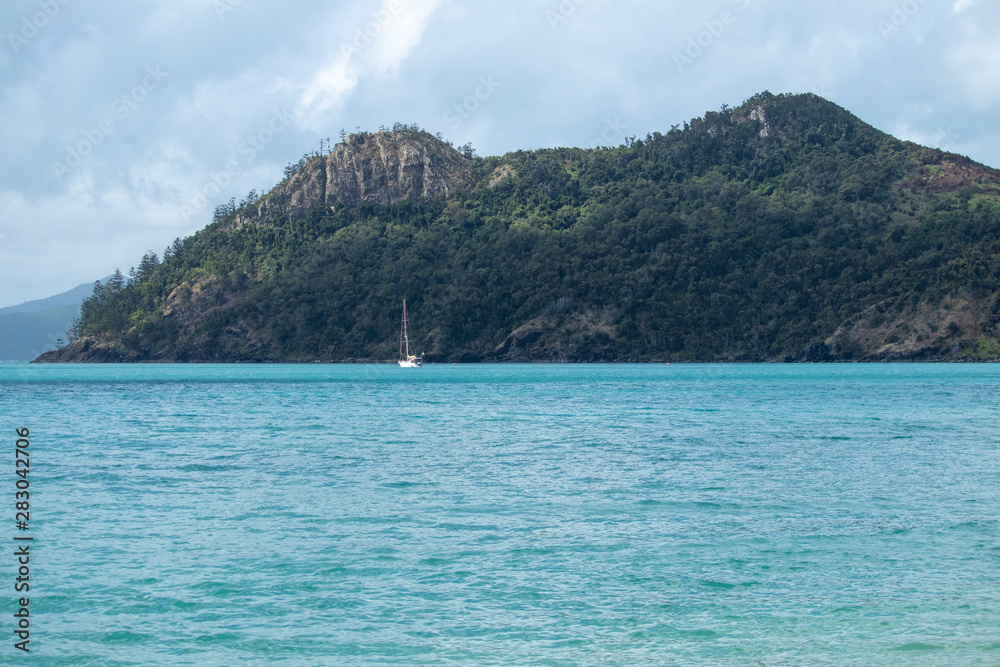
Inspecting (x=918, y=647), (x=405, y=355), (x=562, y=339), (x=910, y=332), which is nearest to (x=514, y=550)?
(x=918, y=647)

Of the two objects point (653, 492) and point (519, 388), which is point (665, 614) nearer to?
point (653, 492)

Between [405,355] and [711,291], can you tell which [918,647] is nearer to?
[711,291]

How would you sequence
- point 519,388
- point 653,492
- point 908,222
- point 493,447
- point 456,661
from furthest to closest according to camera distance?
point 908,222
point 519,388
point 493,447
point 653,492
point 456,661

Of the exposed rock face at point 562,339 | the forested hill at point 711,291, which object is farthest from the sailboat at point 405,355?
the exposed rock face at point 562,339

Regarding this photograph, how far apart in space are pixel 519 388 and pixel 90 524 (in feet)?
212

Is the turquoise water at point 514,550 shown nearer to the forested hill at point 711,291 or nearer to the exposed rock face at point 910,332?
the exposed rock face at point 910,332

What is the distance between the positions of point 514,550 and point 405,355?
162928mm

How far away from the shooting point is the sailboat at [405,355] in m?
160

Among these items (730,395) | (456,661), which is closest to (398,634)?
(456,661)

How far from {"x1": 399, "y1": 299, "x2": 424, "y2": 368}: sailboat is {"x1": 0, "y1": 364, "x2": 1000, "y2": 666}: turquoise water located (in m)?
121

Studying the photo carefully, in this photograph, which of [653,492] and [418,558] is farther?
[653,492]

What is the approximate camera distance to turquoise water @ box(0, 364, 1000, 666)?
12.3 metres

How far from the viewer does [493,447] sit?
34719 mm

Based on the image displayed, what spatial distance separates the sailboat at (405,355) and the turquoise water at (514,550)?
396 ft
